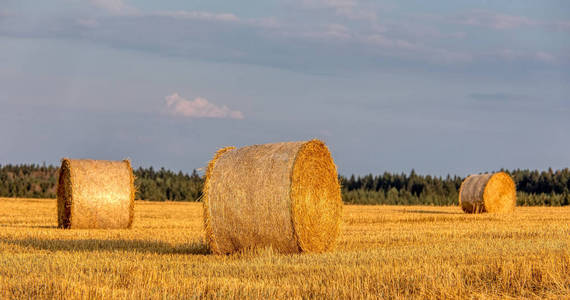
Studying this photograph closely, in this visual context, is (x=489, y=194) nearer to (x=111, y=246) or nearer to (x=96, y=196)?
(x=96, y=196)

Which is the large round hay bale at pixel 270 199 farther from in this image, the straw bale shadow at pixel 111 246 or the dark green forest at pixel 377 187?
the dark green forest at pixel 377 187

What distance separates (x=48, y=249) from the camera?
1307cm

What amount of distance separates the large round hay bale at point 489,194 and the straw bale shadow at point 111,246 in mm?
17227

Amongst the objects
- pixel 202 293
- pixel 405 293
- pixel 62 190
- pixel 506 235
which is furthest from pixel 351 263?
pixel 62 190

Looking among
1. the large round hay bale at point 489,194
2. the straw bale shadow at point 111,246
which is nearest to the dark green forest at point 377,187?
the large round hay bale at point 489,194

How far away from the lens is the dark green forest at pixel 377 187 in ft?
147

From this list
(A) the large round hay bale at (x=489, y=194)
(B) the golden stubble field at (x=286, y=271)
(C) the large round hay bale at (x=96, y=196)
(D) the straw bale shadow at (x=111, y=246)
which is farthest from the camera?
(A) the large round hay bale at (x=489, y=194)

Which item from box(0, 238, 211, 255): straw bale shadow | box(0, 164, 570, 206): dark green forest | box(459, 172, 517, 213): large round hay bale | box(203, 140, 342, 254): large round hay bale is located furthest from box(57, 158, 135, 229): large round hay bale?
box(0, 164, 570, 206): dark green forest

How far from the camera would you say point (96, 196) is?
19.3m

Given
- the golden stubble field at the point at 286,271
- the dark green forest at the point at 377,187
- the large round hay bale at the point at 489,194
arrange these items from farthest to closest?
the dark green forest at the point at 377,187
the large round hay bale at the point at 489,194
the golden stubble field at the point at 286,271

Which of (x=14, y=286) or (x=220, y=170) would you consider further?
(x=220, y=170)

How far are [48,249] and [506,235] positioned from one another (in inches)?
367

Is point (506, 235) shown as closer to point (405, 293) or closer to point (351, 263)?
point (351, 263)

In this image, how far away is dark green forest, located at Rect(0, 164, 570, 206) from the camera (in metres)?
44.9
